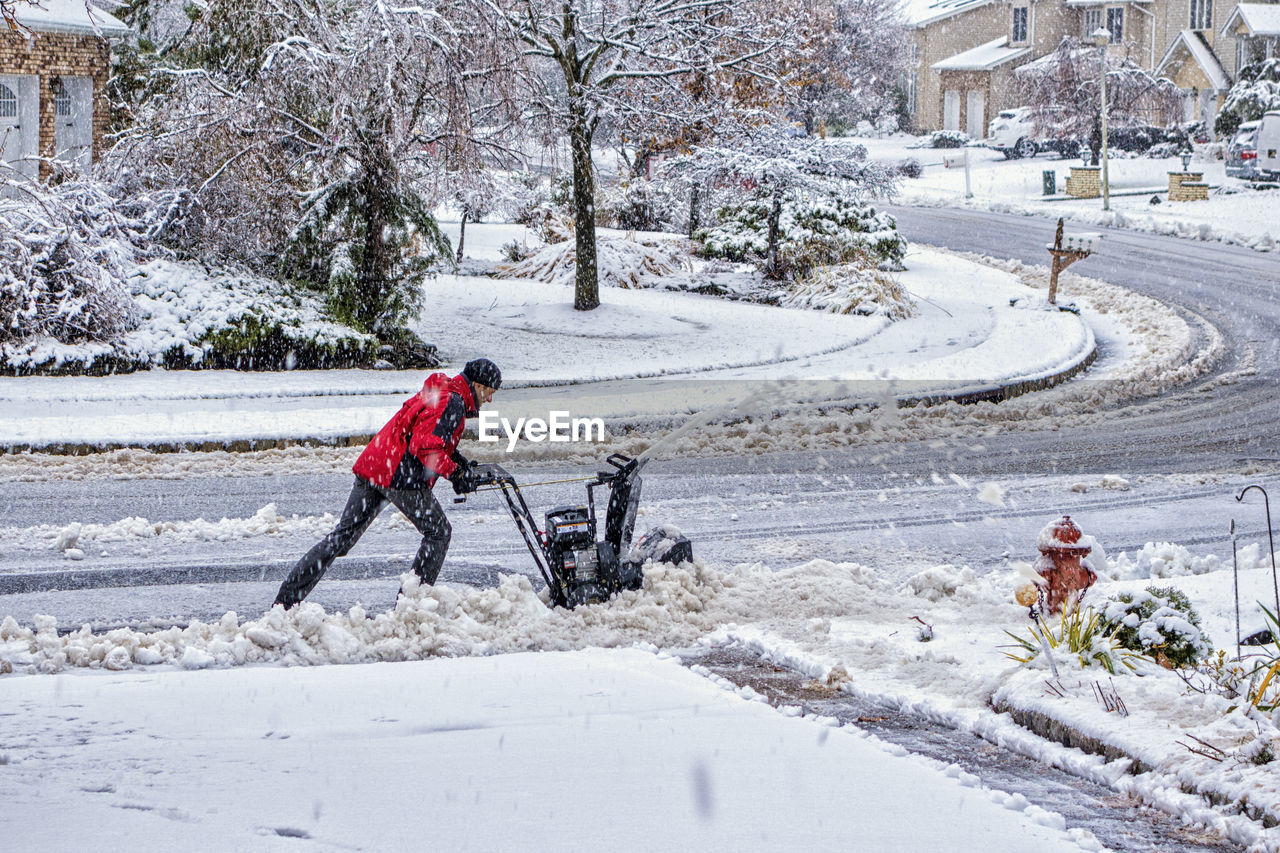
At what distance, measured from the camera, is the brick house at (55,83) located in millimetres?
22406

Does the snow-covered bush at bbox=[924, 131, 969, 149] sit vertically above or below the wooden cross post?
above

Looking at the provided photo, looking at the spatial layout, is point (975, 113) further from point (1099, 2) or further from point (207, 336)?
point (207, 336)

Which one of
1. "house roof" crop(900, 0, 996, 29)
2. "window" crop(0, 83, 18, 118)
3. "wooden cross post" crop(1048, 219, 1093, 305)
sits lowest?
"wooden cross post" crop(1048, 219, 1093, 305)

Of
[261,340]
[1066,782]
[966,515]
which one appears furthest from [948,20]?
[1066,782]

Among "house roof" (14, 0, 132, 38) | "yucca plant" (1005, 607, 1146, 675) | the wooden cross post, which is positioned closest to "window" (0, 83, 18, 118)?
"house roof" (14, 0, 132, 38)

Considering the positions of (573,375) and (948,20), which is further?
(948,20)

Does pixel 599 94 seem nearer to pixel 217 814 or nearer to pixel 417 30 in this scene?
pixel 417 30

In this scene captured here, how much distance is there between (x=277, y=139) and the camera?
16.3 m

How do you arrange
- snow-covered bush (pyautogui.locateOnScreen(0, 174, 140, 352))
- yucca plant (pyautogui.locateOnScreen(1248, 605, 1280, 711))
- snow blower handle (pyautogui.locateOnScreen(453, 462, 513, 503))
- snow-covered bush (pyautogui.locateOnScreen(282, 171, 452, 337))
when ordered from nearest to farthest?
yucca plant (pyautogui.locateOnScreen(1248, 605, 1280, 711))
snow blower handle (pyautogui.locateOnScreen(453, 462, 513, 503))
snow-covered bush (pyautogui.locateOnScreen(0, 174, 140, 352))
snow-covered bush (pyautogui.locateOnScreen(282, 171, 452, 337))

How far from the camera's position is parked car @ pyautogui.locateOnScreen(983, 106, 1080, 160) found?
5150 centimetres

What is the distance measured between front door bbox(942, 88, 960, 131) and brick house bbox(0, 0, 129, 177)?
43348 millimetres

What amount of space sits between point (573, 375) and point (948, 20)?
49.9m

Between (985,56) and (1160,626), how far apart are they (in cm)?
5615

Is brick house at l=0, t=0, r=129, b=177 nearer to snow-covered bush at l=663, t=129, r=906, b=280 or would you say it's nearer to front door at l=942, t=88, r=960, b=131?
snow-covered bush at l=663, t=129, r=906, b=280
